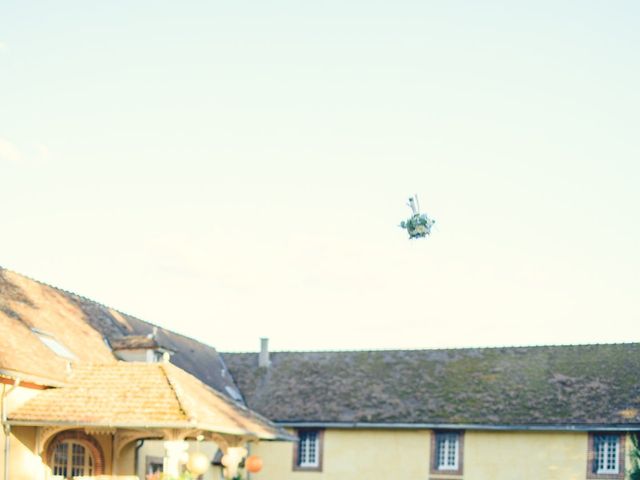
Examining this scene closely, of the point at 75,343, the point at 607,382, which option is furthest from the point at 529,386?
the point at 75,343

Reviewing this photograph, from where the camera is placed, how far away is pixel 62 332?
82.5 ft

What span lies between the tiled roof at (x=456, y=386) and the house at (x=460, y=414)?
34mm

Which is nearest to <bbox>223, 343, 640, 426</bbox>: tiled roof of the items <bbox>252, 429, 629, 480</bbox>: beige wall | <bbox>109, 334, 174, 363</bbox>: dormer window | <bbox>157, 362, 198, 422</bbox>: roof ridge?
<bbox>252, 429, 629, 480</bbox>: beige wall

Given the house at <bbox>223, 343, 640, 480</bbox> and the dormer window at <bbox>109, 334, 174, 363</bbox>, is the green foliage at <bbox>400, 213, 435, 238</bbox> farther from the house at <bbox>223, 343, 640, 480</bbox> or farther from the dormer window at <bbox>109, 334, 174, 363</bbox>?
the house at <bbox>223, 343, 640, 480</bbox>

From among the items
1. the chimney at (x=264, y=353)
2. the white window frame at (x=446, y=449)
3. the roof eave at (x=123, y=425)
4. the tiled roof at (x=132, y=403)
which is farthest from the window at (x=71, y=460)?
the chimney at (x=264, y=353)

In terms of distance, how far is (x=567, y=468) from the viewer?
2844 centimetres

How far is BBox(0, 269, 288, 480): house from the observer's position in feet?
65.9

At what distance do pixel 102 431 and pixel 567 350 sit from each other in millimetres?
16816

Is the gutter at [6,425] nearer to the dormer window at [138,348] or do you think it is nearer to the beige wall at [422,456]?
the dormer window at [138,348]

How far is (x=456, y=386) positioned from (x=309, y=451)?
5.03 m

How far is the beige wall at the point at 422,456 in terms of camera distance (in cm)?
2858

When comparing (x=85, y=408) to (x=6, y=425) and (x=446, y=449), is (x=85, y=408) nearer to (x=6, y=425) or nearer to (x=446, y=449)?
(x=6, y=425)

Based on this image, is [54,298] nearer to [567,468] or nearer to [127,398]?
[127,398]

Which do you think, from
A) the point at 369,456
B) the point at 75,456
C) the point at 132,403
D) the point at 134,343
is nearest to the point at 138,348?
the point at 134,343
